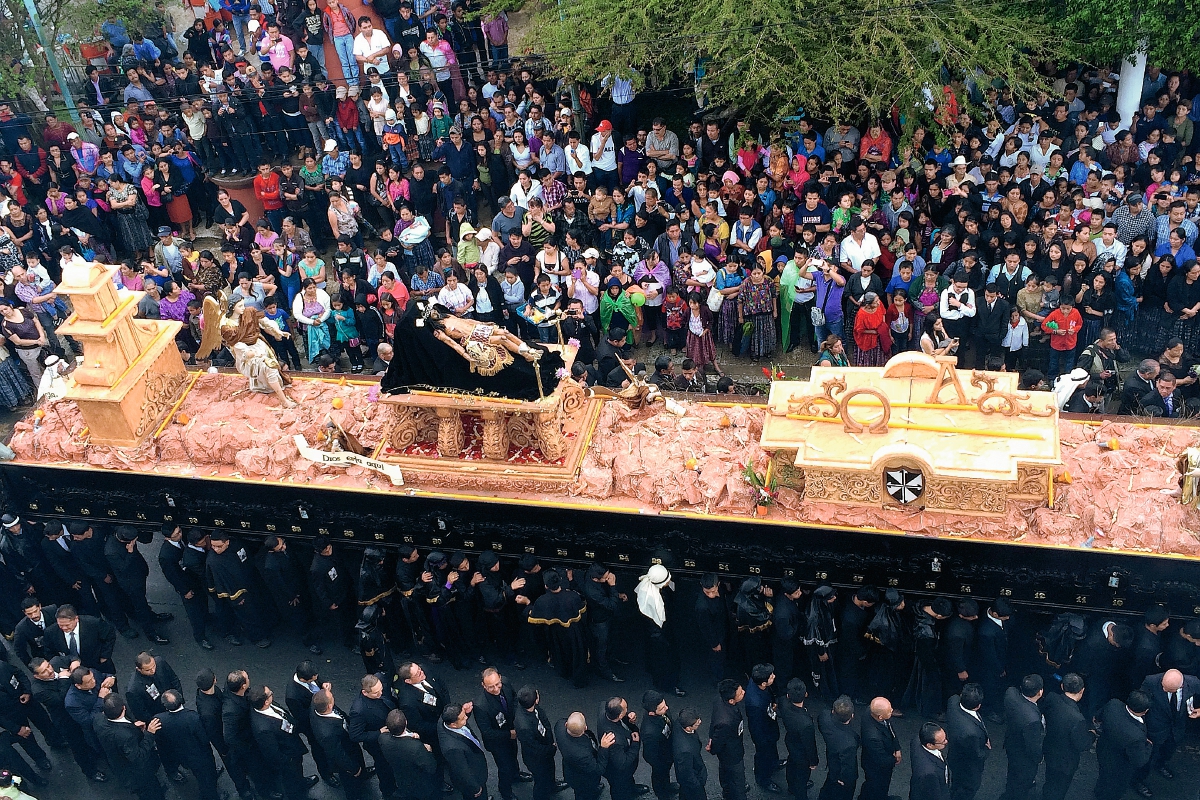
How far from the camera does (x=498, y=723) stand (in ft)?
31.0

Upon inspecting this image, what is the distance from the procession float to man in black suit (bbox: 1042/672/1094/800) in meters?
1.05

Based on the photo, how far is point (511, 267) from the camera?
13.9 m

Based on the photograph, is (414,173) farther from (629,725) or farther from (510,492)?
(629,725)

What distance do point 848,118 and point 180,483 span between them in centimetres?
888

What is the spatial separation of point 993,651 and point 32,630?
26.4 ft

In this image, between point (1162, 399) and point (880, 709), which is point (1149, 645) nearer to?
point (880, 709)

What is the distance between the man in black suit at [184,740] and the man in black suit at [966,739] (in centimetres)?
570

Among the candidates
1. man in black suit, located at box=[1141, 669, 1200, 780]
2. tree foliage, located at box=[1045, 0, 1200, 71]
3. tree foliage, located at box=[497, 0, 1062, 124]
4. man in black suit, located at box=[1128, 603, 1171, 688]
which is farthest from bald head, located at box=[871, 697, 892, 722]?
tree foliage, located at box=[1045, 0, 1200, 71]

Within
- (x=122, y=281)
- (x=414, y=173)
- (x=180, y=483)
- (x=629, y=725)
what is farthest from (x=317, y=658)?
(x=414, y=173)

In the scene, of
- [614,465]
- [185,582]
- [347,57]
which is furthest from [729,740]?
[347,57]

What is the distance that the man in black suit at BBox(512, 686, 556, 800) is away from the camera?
9148 mm

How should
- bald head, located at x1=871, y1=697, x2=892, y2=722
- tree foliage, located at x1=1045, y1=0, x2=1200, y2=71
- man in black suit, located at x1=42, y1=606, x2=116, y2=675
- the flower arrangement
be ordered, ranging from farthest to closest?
tree foliage, located at x1=1045, y1=0, x2=1200, y2=71 → man in black suit, located at x1=42, y1=606, x2=116, y2=675 → the flower arrangement → bald head, located at x1=871, y1=697, x2=892, y2=722

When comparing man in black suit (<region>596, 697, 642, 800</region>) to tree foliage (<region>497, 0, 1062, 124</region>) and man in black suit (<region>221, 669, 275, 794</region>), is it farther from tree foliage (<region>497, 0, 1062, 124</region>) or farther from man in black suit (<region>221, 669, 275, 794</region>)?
tree foliage (<region>497, 0, 1062, 124</region>)

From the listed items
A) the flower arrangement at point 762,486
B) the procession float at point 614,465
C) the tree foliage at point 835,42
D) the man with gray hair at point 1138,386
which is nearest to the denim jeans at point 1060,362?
the man with gray hair at point 1138,386
